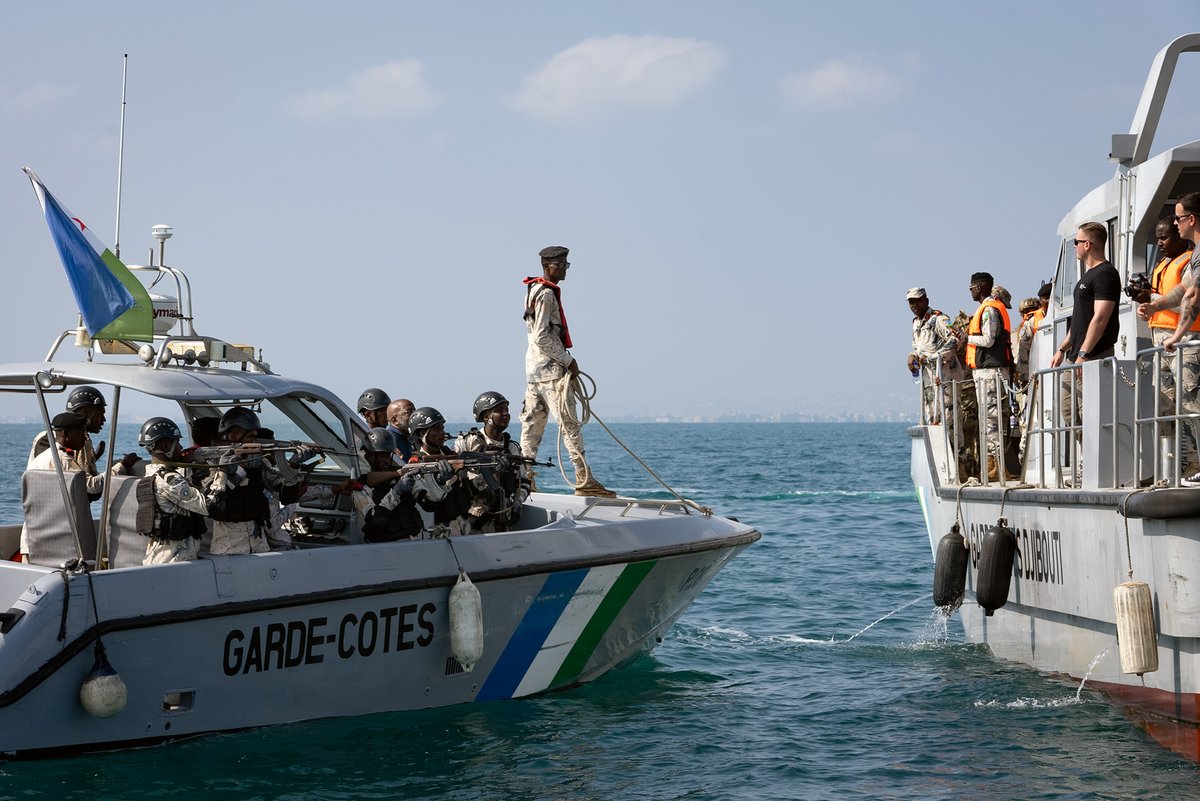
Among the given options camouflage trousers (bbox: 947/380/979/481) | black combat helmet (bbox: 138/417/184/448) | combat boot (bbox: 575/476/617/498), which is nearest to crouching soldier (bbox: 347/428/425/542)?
black combat helmet (bbox: 138/417/184/448)

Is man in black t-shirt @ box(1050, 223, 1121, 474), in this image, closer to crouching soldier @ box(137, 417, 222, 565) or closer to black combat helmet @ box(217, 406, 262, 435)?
black combat helmet @ box(217, 406, 262, 435)

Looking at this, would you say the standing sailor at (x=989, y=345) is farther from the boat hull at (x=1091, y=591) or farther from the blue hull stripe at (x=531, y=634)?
the blue hull stripe at (x=531, y=634)

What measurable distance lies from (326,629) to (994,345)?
602cm

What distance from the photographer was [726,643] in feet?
36.6

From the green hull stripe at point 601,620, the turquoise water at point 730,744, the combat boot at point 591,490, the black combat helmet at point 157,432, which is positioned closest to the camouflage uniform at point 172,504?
→ the black combat helmet at point 157,432

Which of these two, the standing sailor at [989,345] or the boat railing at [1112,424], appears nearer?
the boat railing at [1112,424]

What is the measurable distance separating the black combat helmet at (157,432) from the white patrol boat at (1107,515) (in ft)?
16.4

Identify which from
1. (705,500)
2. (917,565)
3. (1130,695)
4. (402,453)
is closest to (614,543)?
(402,453)

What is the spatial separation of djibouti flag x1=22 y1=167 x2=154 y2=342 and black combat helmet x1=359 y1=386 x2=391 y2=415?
2720 millimetres

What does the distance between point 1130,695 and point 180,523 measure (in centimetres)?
536

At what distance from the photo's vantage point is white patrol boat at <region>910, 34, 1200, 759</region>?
6961mm

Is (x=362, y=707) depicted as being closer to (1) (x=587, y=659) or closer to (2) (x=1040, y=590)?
(1) (x=587, y=659)

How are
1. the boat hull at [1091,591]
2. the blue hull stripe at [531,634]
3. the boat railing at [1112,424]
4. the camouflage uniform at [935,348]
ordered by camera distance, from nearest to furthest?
the boat hull at [1091,591] → the boat railing at [1112,424] → the blue hull stripe at [531,634] → the camouflage uniform at [935,348]

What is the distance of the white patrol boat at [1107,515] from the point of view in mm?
6961
